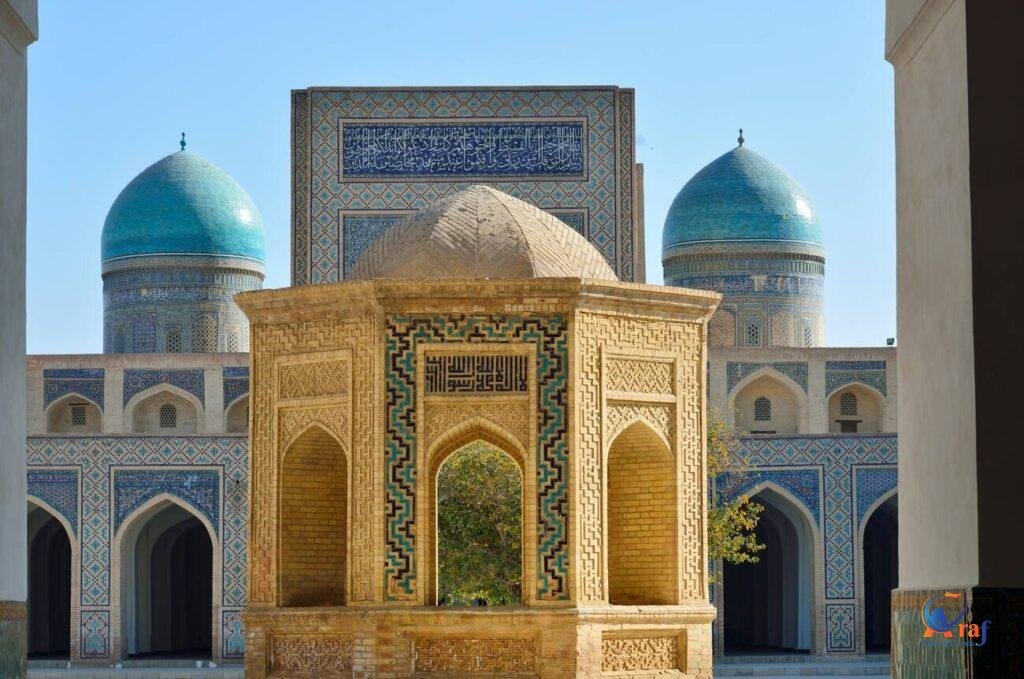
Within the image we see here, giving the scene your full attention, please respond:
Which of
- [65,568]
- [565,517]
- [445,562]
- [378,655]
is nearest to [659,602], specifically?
[565,517]

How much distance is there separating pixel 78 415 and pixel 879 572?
9.25 meters

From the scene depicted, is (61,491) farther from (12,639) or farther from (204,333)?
(12,639)

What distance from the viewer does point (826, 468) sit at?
1956 centimetres

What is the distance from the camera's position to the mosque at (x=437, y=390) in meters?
7.84

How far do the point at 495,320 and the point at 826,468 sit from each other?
12.2 m

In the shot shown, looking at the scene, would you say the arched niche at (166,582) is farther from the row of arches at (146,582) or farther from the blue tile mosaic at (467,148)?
the blue tile mosaic at (467,148)

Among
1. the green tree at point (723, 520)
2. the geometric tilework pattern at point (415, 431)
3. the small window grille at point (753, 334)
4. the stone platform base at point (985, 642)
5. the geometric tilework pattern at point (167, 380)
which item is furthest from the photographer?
the small window grille at point (753, 334)

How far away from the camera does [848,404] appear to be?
838 inches

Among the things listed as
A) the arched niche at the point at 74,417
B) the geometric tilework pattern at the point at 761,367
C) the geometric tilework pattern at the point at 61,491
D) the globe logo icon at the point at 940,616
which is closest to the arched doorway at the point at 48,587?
the arched niche at the point at 74,417

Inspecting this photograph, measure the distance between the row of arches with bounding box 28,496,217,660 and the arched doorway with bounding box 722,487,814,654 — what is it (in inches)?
235

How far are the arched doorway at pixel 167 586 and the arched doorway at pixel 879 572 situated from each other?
7411 mm

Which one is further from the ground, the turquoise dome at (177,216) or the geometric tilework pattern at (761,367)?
the turquoise dome at (177,216)

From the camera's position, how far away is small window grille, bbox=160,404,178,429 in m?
21.3

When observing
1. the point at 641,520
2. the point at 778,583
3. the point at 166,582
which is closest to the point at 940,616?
the point at 641,520
